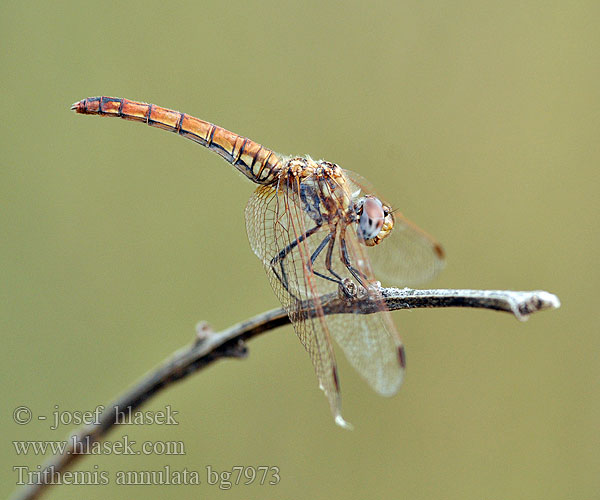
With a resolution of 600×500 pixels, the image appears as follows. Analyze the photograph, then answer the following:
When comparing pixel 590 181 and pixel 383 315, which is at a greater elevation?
pixel 590 181

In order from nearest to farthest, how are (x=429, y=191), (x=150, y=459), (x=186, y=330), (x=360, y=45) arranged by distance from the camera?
(x=150, y=459) → (x=186, y=330) → (x=429, y=191) → (x=360, y=45)

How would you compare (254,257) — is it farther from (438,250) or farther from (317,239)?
(317,239)

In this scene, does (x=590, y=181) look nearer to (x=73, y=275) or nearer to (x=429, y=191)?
(x=429, y=191)

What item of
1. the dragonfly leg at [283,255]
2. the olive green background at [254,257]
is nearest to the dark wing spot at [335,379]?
the dragonfly leg at [283,255]

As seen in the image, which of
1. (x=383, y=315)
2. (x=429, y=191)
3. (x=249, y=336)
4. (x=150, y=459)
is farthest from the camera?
(x=429, y=191)

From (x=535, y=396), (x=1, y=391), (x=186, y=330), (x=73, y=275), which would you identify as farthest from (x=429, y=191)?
(x=1, y=391)

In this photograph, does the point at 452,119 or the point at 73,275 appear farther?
the point at 452,119

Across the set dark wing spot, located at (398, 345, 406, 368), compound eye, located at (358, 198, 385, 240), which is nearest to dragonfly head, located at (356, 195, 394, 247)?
compound eye, located at (358, 198, 385, 240)

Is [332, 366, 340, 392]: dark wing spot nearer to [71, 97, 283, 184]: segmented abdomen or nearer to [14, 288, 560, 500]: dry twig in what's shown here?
[14, 288, 560, 500]: dry twig
